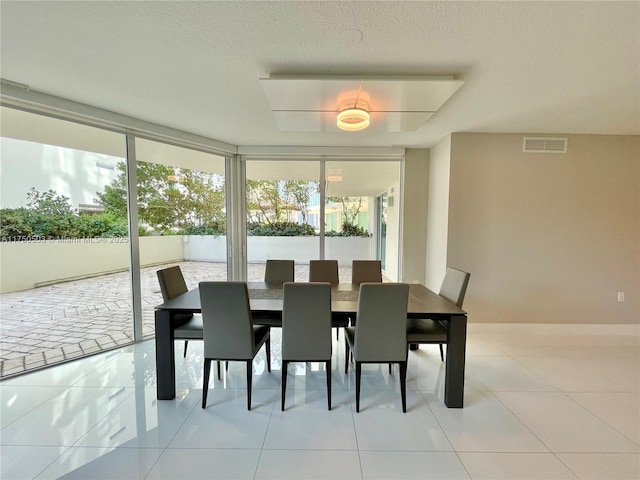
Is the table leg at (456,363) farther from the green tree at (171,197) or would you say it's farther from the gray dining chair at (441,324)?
the green tree at (171,197)

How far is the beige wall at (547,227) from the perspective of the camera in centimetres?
329

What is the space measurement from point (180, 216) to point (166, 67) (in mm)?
2089

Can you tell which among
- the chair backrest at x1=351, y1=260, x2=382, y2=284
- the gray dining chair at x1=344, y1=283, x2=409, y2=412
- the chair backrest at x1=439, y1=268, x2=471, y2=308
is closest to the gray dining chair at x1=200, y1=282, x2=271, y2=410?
the gray dining chair at x1=344, y1=283, x2=409, y2=412

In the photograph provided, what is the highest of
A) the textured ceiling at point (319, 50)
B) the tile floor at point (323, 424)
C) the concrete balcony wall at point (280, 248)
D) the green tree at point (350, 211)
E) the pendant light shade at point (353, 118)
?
the textured ceiling at point (319, 50)

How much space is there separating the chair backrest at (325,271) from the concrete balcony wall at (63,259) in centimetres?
200

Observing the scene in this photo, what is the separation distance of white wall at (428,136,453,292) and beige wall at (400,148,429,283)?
0.08 meters

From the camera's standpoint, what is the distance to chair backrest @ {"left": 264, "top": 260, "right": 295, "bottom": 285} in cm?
313

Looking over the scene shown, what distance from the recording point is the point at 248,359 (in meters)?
2.02

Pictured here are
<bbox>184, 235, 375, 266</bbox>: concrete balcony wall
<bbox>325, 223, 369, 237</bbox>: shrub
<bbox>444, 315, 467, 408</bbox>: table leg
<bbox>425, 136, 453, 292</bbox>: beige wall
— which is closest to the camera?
<bbox>444, 315, 467, 408</bbox>: table leg

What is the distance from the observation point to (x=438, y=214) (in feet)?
12.1

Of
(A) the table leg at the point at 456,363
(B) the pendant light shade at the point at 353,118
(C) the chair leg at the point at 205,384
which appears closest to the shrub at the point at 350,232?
(B) the pendant light shade at the point at 353,118

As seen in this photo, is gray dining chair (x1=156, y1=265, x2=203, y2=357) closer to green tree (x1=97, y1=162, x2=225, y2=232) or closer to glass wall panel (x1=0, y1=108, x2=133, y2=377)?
glass wall panel (x1=0, y1=108, x2=133, y2=377)

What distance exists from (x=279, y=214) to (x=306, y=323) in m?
2.67

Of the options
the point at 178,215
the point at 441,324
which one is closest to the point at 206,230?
the point at 178,215
